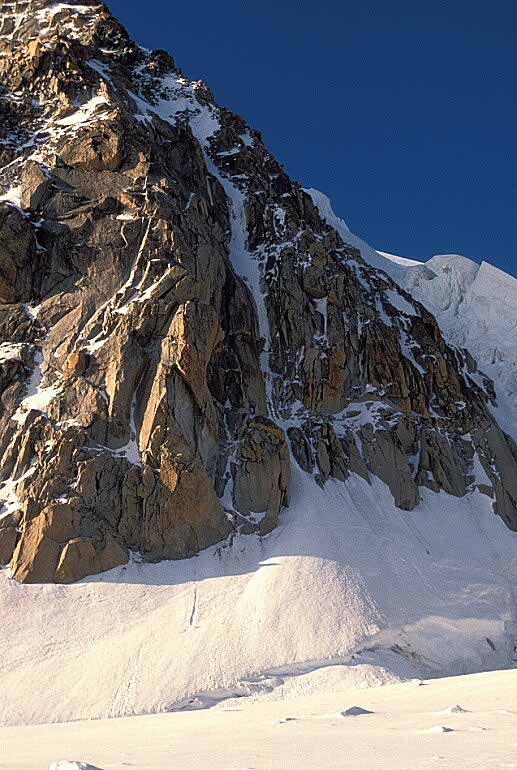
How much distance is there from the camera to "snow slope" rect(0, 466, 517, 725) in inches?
1165

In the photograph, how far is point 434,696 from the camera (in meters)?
16.5

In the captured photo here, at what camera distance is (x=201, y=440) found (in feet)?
133

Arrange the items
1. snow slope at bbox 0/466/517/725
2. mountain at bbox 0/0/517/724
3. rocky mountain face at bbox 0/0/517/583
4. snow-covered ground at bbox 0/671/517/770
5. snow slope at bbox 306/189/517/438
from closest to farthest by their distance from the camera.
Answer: snow-covered ground at bbox 0/671/517/770
snow slope at bbox 0/466/517/725
mountain at bbox 0/0/517/724
rocky mountain face at bbox 0/0/517/583
snow slope at bbox 306/189/517/438

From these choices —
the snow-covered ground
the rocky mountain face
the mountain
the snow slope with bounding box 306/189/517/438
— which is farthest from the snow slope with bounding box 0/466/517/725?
the snow slope with bounding box 306/189/517/438

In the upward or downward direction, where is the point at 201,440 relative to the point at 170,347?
downward

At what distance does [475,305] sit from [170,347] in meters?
47.3

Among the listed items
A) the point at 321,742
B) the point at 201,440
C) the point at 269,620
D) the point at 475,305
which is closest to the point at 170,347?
the point at 201,440

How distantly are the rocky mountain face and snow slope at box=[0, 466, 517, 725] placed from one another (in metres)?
1.63

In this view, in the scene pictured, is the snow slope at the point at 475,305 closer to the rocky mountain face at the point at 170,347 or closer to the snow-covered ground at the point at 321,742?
the rocky mountain face at the point at 170,347

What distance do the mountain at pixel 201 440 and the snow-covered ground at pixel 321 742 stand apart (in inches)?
645

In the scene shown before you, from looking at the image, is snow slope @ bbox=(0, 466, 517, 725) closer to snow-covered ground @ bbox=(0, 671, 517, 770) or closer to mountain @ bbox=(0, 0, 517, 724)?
mountain @ bbox=(0, 0, 517, 724)

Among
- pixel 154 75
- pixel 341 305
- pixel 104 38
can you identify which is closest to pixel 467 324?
pixel 341 305

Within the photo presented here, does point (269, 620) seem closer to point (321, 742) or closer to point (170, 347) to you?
point (170, 347)

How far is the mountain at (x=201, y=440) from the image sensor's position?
32.4m
